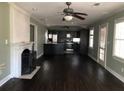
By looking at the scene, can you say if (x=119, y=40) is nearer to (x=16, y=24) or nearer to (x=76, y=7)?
(x=76, y=7)

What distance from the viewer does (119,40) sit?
4.57m

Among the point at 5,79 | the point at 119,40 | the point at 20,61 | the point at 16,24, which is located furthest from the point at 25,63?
the point at 119,40

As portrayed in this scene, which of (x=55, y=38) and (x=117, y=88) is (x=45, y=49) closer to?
(x=55, y=38)

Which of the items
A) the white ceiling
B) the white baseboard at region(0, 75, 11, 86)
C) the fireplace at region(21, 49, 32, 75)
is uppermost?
the white ceiling

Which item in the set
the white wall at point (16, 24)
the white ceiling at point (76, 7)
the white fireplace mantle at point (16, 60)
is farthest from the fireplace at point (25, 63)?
the white ceiling at point (76, 7)

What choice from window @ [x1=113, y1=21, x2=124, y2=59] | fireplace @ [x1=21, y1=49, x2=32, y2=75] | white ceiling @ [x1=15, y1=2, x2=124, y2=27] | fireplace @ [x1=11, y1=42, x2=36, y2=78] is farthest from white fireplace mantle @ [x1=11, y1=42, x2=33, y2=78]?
window @ [x1=113, y1=21, x2=124, y2=59]

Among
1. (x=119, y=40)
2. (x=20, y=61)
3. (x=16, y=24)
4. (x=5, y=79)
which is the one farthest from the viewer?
(x=119, y=40)

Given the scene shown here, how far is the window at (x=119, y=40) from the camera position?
4.38 m

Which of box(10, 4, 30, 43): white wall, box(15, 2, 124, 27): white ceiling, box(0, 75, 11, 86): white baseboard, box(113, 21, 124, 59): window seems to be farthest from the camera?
box(113, 21, 124, 59): window

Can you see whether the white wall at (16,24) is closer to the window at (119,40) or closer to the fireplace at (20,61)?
the fireplace at (20,61)

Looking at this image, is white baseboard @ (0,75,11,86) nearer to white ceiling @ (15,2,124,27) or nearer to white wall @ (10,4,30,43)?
white wall @ (10,4,30,43)

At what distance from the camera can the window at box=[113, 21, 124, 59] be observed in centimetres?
438

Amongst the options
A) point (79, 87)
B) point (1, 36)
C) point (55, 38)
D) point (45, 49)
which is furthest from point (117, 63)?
point (55, 38)

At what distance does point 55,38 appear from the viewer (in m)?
14.7
